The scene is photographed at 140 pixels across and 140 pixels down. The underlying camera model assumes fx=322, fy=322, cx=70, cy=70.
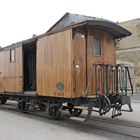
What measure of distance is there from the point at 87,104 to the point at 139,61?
26595 mm

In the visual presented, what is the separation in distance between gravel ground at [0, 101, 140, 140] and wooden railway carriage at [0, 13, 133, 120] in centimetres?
61

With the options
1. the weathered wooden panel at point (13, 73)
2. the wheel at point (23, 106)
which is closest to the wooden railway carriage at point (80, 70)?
the wheel at point (23, 106)

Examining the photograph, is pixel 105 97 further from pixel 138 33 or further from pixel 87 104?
pixel 138 33

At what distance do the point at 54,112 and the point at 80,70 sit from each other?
2449 millimetres

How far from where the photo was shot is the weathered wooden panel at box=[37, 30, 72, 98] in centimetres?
1155

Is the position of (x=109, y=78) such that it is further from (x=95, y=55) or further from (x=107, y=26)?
(x=107, y=26)

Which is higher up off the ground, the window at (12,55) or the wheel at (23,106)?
the window at (12,55)

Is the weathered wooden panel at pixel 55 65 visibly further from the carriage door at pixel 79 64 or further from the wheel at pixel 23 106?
the wheel at pixel 23 106

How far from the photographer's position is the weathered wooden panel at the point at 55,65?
11.6 metres

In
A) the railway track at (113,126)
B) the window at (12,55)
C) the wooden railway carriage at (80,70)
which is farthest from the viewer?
the window at (12,55)

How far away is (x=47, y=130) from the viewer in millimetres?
10891

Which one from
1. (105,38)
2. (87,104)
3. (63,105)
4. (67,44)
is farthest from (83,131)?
(105,38)

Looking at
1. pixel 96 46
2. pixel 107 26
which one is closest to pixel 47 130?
pixel 96 46

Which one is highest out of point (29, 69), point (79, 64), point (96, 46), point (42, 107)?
point (96, 46)
